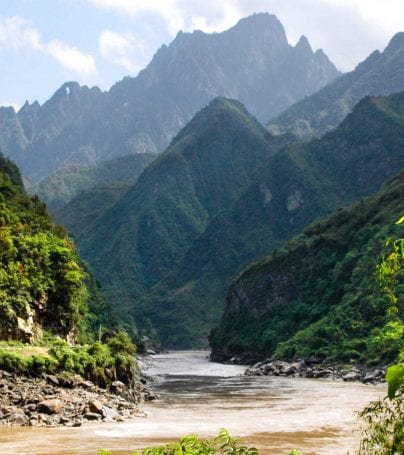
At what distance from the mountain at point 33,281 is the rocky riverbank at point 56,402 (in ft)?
31.2

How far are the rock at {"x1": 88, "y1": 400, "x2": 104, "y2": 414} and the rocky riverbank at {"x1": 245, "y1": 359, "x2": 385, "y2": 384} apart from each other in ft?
122

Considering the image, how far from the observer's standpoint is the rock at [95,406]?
36.0 metres

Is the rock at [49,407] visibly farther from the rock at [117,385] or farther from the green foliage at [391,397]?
the green foliage at [391,397]

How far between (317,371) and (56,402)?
4918 centimetres

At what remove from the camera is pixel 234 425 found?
34.7m

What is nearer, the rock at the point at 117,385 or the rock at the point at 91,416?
the rock at the point at 91,416

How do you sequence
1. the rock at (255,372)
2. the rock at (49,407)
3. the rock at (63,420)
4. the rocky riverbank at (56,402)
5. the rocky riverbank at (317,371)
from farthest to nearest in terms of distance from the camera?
the rock at (255,372), the rocky riverbank at (317,371), the rock at (49,407), the rocky riverbank at (56,402), the rock at (63,420)

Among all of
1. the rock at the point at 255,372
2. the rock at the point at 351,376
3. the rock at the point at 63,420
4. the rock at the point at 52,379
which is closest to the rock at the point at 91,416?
the rock at the point at 63,420

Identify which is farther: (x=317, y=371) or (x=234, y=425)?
(x=317, y=371)

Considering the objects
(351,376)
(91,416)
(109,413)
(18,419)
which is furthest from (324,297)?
(18,419)

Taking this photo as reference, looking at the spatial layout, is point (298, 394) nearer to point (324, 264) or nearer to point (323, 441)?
point (323, 441)

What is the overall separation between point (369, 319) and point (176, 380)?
32.3 m

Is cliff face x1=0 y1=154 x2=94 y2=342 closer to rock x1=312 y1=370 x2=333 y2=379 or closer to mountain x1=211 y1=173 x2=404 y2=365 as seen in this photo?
rock x1=312 y1=370 x2=333 y2=379

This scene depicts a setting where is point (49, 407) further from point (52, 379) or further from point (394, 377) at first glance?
point (394, 377)
